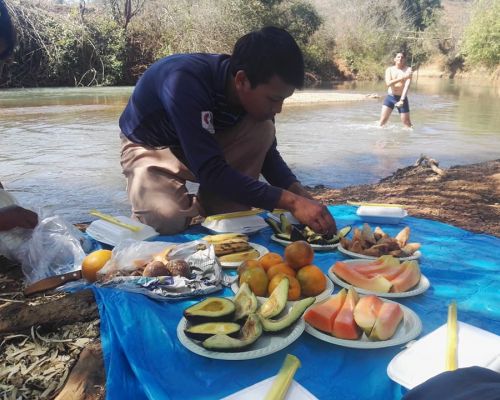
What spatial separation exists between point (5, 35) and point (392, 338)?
2.01 meters

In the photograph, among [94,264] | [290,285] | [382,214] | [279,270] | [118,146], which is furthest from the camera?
[118,146]

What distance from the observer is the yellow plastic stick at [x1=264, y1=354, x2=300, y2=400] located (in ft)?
3.92

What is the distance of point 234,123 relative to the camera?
2988mm

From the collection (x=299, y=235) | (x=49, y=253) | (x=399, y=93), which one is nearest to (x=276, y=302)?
(x=299, y=235)

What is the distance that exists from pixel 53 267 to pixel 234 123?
144 centimetres

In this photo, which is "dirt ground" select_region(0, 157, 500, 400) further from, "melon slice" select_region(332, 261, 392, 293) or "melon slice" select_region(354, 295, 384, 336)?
"melon slice" select_region(332, 261, 392, 293)

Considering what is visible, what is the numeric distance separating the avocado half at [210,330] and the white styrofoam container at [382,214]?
1.74m

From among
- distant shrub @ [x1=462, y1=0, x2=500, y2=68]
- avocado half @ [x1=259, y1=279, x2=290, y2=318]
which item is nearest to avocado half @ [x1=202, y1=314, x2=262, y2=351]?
avocado half @ [x1=259, y1=279, x2=290, y2=318]

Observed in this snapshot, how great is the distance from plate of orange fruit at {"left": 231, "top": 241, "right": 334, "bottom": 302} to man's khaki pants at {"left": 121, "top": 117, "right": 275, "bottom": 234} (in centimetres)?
107

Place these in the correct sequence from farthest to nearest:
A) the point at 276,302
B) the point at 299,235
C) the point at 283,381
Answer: the point at 299,235 → the point at 276,302 → the point at 283,381

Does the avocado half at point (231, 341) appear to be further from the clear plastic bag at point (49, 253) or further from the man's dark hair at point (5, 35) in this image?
the man's dark hair at point (5, 35)

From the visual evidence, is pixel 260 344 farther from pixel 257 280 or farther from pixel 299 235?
pixel 299 235

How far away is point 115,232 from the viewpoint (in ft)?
8.36

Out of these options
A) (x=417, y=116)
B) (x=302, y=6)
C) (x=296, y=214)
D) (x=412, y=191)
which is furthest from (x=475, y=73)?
(x=296, y=214)
